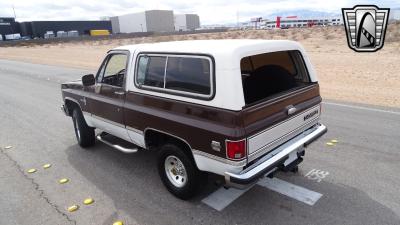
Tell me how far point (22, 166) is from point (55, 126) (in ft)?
7.77

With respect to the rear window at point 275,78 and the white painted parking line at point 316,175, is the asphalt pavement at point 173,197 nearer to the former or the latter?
the white painted parking line at point 316,175

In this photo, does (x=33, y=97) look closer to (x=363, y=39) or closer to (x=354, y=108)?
(x=354, y=108)

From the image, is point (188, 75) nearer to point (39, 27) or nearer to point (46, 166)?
point (46, 166)

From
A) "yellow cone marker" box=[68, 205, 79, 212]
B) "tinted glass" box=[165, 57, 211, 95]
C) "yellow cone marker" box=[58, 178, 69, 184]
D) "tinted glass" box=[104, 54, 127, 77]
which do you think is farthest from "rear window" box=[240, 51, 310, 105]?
"yellow cone marker" box=[58, 178, 69, 184]

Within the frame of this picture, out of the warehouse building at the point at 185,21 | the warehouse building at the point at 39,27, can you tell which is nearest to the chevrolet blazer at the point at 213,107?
the warehouse building at the point at 39,27

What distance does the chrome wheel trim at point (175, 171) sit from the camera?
4.36 meters

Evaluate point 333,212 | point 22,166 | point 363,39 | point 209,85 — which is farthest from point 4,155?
point 363,39

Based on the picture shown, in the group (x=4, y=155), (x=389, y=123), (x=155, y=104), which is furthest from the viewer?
(x=389, y=123)

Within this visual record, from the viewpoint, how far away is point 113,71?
568cm

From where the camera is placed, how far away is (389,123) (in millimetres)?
7059

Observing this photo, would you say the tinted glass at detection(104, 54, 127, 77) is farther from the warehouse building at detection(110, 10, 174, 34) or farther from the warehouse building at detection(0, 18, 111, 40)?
the warehouse building at detection(110, 10, 174, 34)

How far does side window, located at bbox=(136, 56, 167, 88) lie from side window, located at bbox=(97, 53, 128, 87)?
715 millimetres

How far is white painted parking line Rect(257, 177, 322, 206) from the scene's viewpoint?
4312 mm

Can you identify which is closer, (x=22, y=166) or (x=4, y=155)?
(x=22, y=166)
